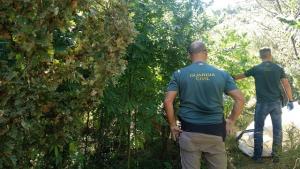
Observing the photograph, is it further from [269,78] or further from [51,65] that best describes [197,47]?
[269,78]

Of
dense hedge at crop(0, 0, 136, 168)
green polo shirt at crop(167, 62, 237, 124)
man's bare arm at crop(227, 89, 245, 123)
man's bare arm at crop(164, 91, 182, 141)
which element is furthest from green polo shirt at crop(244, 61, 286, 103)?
dense hedge at crop(0, 0, 136, 168)

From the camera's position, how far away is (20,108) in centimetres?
365

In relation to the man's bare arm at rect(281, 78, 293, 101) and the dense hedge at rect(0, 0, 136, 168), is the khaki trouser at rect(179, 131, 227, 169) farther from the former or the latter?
the man's bare arm at rect(281, 78, 293, 101)

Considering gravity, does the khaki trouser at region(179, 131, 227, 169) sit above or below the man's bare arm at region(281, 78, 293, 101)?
below

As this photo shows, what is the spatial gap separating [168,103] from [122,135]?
1328mm

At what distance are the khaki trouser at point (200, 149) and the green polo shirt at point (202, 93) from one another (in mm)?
173

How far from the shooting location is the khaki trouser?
15.9ft

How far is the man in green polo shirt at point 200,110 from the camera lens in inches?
191

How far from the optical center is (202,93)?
4.84 metres

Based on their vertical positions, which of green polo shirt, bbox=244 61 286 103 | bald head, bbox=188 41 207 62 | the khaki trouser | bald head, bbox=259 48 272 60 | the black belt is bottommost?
the khaki trouser

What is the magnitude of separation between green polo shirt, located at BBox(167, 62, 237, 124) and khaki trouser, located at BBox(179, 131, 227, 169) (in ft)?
0.57

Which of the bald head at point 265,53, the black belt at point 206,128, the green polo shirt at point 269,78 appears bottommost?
the black belt at point 206,128

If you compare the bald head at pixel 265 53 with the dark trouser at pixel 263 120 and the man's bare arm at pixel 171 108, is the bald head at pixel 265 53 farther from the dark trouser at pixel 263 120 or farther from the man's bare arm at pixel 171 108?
the man's bare arm at pixel 171 108

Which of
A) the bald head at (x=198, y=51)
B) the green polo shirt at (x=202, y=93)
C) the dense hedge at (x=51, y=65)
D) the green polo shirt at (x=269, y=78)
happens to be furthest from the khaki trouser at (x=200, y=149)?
the green polo shirt at (x=269, y=78)
